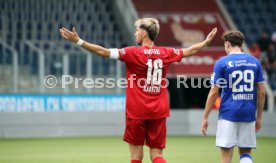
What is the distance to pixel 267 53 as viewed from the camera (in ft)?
77.5

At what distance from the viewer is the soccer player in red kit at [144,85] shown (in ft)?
28.9

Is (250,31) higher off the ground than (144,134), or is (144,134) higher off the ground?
(250,31)

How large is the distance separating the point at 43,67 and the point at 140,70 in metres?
10.5

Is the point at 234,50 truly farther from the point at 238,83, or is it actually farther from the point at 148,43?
the point at 148,43

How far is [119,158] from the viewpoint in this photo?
44.8ft

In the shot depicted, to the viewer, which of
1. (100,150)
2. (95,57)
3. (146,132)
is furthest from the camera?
(95,57)

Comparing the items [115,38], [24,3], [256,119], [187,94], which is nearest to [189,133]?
[187,94]

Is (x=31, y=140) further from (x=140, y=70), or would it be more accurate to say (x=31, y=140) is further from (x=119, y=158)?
(x=140, y=70)

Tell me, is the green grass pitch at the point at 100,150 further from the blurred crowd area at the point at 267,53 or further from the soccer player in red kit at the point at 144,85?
the blurred crowd area at the point at 267,53

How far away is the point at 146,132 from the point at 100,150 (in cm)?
660

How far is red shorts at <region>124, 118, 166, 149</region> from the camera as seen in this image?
29.0 ft

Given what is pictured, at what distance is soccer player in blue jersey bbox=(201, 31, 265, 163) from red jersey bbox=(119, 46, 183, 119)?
0.58 metres

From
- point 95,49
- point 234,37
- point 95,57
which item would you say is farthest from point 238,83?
point 95,57

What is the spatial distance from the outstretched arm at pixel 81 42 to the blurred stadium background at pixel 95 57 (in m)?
7.15
